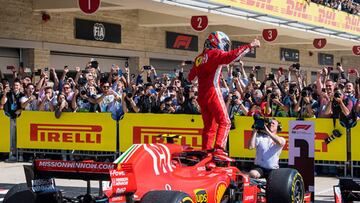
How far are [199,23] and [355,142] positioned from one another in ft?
27.2

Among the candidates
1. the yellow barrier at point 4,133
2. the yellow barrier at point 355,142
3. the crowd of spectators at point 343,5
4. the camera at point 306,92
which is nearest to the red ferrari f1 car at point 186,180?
the yellow barrier at point 355,142

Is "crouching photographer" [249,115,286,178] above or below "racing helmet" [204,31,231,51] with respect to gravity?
below

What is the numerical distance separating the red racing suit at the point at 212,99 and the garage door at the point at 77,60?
1230 centimetres

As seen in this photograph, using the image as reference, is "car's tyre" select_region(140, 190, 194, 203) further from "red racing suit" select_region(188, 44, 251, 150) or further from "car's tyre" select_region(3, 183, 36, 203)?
"red racing suit" select_region(188, 44, 251, 150)

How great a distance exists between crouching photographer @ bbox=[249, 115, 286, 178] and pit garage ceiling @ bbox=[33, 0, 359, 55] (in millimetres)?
9922

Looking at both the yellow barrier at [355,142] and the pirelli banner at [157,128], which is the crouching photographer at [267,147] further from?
the pirelli banner at [157,128]

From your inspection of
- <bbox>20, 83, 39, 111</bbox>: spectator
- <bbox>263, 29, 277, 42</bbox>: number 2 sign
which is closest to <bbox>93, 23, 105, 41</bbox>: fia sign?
<bbox>20, 83, 39, 111</bbox>: spectator

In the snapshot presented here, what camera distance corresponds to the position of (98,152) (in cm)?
1421

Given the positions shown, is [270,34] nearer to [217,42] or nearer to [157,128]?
[157,128]

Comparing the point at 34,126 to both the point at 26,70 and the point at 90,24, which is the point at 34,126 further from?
the point at 90,24

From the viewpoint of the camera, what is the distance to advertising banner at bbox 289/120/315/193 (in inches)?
316

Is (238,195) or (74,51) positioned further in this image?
(74,51)

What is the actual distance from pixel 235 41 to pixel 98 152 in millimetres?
14500

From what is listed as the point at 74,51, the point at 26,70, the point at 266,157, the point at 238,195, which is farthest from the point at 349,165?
the point at 74,51
